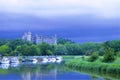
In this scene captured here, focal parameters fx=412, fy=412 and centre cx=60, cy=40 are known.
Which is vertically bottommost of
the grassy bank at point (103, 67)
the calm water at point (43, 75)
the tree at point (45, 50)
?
the calm water at point (43, 75)

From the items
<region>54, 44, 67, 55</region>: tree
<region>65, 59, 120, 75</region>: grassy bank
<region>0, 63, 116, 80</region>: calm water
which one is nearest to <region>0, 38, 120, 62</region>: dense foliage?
<region>54, 44, 67, 55</region>: tree

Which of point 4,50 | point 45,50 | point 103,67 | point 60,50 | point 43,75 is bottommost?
point 43,75

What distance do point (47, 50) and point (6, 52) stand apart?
18.6 meters

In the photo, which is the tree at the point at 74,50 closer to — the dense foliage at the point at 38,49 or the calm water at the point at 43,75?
the dense foliage at the point at 38,49

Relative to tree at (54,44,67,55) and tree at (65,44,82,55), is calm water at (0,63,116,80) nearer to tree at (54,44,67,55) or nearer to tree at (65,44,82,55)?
tree at (54,44,67,55)

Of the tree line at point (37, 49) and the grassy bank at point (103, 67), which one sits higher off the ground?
the tree line at point (37, 49)

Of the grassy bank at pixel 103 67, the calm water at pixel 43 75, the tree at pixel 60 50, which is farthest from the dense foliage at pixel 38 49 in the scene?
the calm water at pixel 43 75

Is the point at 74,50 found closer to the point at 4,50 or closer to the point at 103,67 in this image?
the point at 4,50

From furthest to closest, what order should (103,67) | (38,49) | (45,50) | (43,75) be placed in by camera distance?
(45,50) → (38,49) → (103,67) → (43,75)

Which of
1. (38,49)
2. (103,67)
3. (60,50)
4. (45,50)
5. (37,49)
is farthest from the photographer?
(60,50)

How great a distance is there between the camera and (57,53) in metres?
184

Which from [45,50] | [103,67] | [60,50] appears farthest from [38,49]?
[103,67]

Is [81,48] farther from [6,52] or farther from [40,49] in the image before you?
[6,52]

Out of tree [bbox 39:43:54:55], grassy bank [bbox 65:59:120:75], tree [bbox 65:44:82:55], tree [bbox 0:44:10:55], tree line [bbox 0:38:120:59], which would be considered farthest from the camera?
tree [bbox 65:44:82:55]
